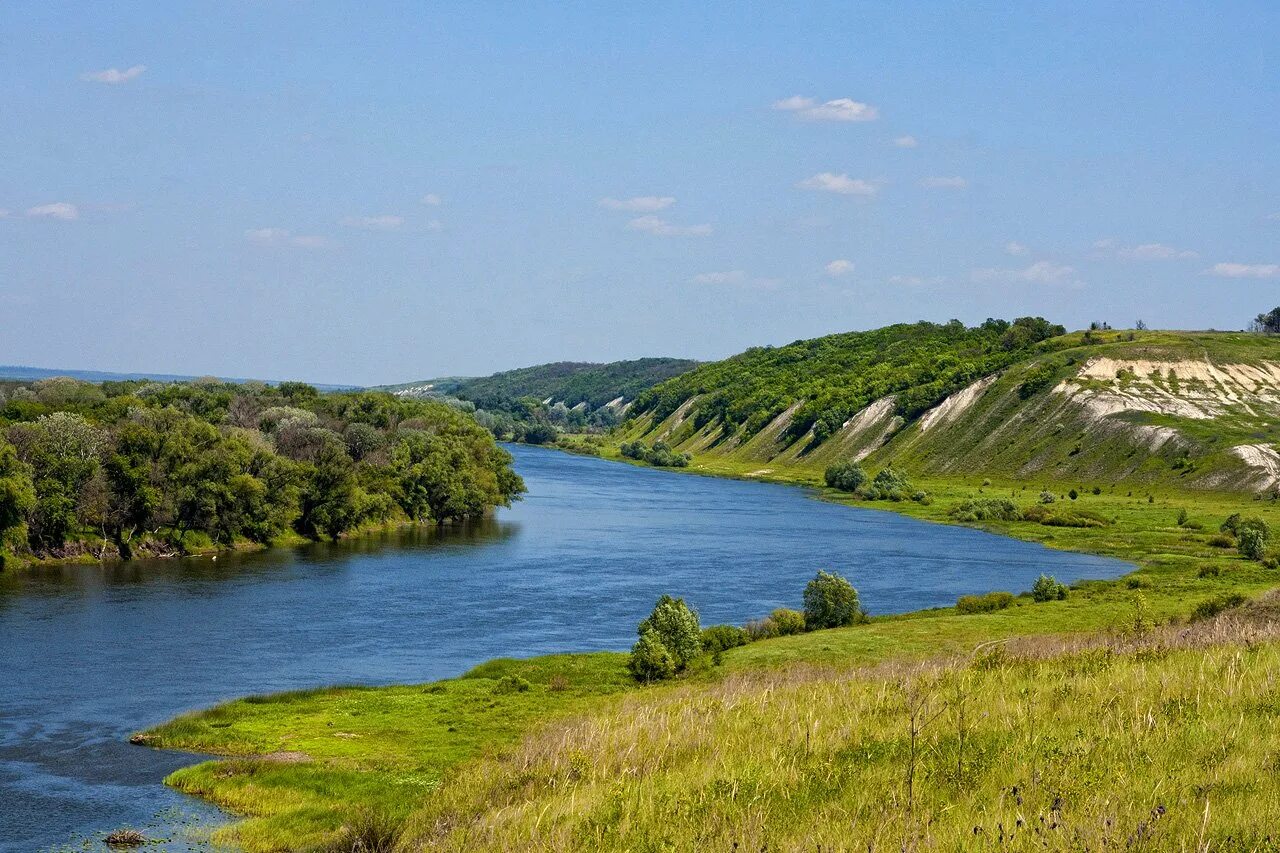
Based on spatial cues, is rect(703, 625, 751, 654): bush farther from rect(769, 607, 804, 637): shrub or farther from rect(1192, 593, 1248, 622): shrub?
rect(1192, 593, 1248, 622): shrub

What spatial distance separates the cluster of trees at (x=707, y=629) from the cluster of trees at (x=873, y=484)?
93.7 m

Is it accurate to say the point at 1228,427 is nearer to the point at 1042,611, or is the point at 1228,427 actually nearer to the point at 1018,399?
the point at 1018,399

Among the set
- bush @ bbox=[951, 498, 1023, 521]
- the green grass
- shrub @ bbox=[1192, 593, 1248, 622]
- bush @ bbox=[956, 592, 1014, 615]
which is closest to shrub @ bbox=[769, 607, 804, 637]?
the green grass

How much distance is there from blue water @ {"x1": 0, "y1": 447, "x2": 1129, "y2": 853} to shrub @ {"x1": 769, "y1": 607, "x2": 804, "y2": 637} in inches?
175

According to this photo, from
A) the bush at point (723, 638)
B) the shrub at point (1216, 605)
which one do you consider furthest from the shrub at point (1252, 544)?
the bush at point (723, 638)

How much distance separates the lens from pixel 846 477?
182 m

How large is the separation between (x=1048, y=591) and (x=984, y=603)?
588cm

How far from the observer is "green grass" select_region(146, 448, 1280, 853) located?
13.8 metres

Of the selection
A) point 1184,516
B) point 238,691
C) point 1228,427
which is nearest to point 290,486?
point 238,691

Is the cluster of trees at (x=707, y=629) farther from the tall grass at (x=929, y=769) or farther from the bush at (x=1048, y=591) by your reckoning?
Answer: the tall grass at (x=929, y=769)

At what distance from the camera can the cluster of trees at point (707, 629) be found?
5731cm

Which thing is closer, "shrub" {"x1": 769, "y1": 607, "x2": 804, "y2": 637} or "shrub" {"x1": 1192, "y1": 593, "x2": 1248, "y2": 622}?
"shrub" {"x1": 1192, "y1": 593, "x2": 1248, "y2": 622}

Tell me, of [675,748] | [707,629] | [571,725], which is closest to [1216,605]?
[707,629]

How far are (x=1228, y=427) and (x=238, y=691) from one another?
144 meters
